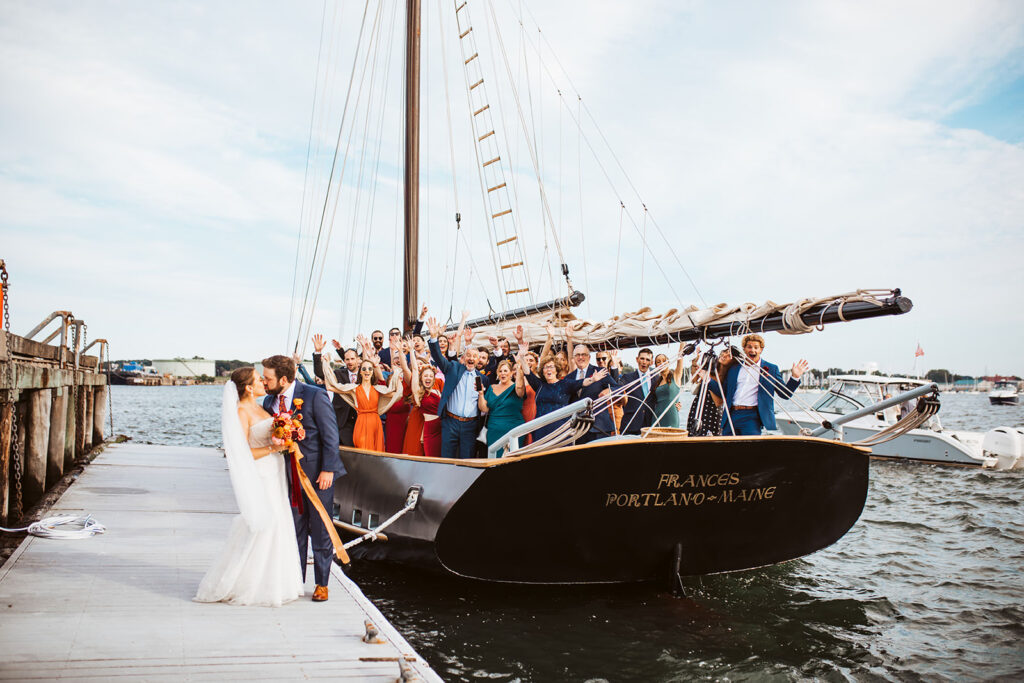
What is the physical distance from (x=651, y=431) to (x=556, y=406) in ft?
4.07

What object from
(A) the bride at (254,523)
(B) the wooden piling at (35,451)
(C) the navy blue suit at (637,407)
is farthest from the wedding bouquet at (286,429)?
(B) the wooden piling at (35,451)

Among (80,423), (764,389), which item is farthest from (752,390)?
(80,423)

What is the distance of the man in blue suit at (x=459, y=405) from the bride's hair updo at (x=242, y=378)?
3.19m

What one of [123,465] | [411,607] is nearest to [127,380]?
[123,465]

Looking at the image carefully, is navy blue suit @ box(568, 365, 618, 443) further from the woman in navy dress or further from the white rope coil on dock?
the white rope coil on dock

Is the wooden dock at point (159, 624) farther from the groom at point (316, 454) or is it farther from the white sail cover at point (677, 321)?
the white sail cover at point (677, 321)

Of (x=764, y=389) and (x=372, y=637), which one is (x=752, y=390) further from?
(x=372, y=637)

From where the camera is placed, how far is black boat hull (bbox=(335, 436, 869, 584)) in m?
6.68

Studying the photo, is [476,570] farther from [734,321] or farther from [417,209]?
[417,209]

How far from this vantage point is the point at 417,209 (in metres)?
14.5

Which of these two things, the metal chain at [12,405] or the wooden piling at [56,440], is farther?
the wooden piling at [56,440]

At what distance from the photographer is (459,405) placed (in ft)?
27.7

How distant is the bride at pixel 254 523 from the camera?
5.01m

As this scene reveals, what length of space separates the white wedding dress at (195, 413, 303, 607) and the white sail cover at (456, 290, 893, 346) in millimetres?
4079
